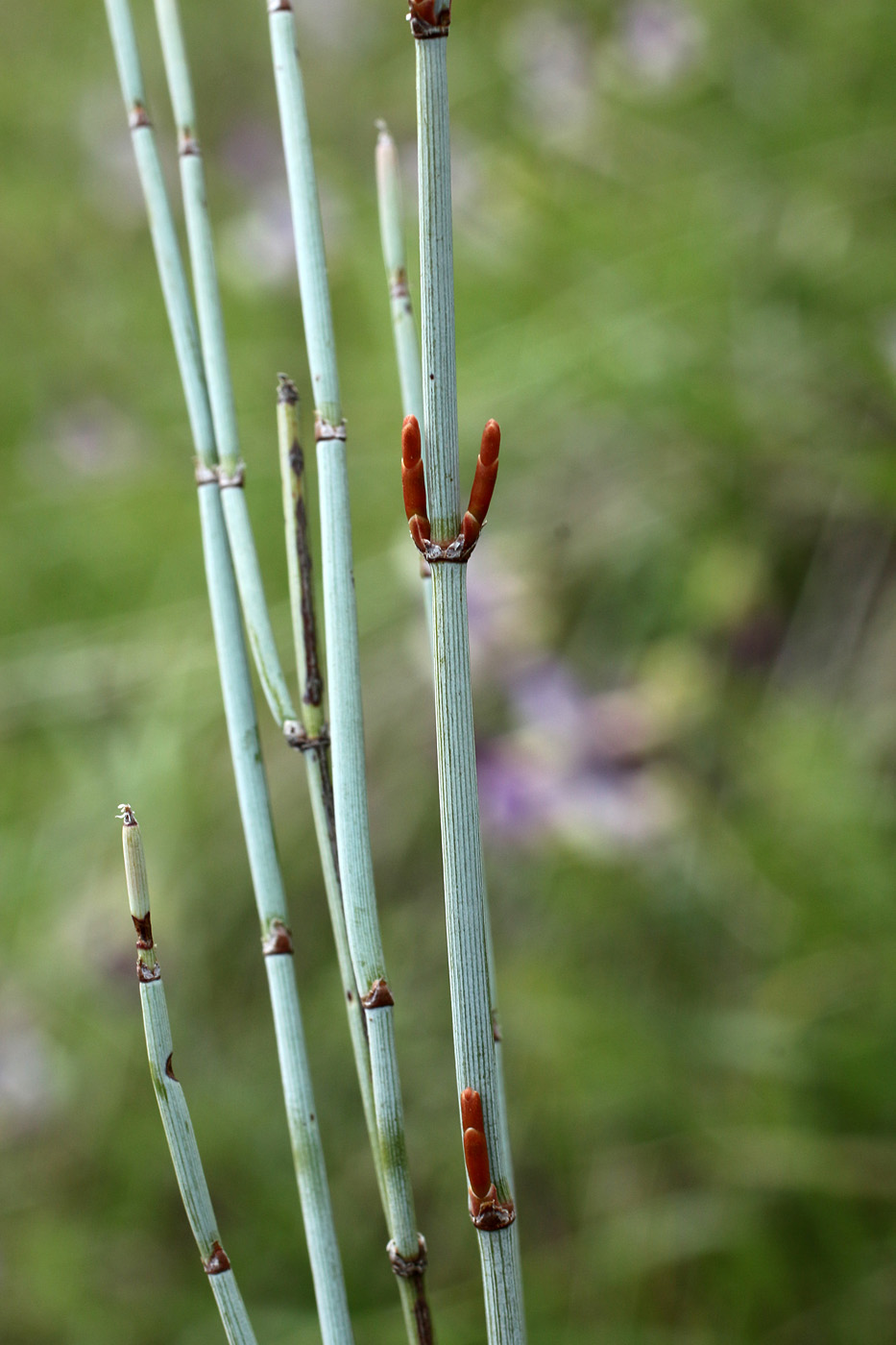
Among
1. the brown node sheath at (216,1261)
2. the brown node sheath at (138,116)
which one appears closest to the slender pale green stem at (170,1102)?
the brown node sheath at (216,1261)

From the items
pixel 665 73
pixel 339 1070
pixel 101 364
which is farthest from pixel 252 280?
pixel 339 1070

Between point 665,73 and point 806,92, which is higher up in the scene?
point 665,73

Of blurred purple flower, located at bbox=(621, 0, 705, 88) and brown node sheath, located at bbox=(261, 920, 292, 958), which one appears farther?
blurred purple flower, located at bbox=(621, 0, 705, 88)

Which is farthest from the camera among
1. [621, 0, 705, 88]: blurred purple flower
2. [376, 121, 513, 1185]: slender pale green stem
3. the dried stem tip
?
[621, 0, 705, 88]: blurred purple flower

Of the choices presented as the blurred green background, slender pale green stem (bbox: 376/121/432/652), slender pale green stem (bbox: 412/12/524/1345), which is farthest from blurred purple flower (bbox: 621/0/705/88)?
slender pale green stem (bbox: 412/12/524/1345)

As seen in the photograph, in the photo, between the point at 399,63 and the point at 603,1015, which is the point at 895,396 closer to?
the point at 603,1015

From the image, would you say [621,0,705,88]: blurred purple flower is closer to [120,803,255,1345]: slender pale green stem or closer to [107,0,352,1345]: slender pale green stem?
[107,0,352,1345]: slender pale green stem
